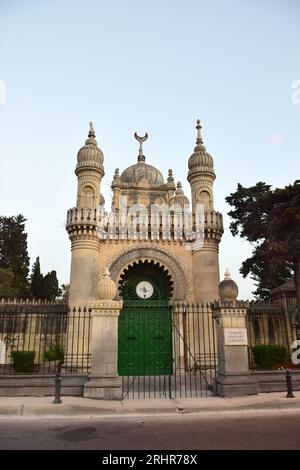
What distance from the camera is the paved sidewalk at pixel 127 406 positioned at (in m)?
8.87

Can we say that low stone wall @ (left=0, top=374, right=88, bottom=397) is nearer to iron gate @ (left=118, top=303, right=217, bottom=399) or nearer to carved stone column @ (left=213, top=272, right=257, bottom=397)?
carved stone column @ (left=213, top=272, right=257, bottom=397)

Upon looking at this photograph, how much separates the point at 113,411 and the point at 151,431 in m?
2.15

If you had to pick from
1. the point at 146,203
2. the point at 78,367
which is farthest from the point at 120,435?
the point at 146,203

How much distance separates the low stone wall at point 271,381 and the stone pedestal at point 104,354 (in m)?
4.51

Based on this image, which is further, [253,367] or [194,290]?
[194,290]

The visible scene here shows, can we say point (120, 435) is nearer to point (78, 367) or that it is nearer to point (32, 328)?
point (78, 367)

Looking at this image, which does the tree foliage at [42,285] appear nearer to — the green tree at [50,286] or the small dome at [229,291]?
the green tree at [50,286]

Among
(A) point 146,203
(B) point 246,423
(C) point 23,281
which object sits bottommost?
(B) point 246,423

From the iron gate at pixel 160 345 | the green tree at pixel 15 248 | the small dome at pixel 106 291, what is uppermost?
the green tree at pixel 15 248

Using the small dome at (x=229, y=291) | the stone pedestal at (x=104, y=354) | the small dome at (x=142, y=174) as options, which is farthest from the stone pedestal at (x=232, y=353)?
the small dome at (x=142, y=174)

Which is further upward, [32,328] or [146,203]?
[146,203]

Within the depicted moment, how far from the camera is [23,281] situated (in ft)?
110

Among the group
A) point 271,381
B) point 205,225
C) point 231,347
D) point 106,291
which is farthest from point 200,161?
point 271,381
